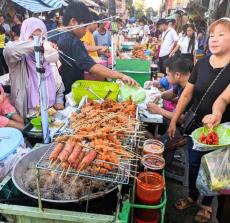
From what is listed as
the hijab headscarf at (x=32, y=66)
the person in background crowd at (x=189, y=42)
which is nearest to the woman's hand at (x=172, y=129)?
the hijab headscarf at (x=32, y=66)

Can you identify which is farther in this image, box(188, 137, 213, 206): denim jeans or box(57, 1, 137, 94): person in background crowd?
box(57, 1, 137, 94): person in background crowd

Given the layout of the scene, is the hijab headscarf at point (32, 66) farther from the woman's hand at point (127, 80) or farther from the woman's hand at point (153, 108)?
the woman's hand at point (153, 108)

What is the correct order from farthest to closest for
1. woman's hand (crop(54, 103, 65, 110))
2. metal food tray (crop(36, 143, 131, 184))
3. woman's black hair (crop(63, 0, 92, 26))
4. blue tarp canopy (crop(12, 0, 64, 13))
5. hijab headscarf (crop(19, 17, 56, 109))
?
blue tarp canopy (crop(12, 0, 64, 13)) → woman's black hair (crop(63, 0, 92, 26)) → woman's hand (crop(54, 103, 65, 110)) → hijab headscarf (crop(19, 17, 56, 109)) → metal food tray (crop(36, 143, 131, 184))

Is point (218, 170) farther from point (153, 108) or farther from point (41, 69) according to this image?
point (41, 69)

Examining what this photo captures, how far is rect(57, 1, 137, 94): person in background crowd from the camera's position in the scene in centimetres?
346

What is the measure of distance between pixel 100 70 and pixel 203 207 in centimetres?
238

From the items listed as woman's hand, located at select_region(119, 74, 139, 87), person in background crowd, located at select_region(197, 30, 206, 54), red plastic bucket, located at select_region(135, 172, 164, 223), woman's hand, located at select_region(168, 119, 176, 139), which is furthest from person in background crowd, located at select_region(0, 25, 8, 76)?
person in background crowd, located at select_region(197, 30, 206, 54)

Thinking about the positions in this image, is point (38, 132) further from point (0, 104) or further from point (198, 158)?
point (198, 158)

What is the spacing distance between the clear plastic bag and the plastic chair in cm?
155

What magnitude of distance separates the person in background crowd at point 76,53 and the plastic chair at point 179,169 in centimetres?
176

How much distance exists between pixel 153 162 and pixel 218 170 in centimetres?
61

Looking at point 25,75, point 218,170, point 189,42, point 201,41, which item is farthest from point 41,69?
point 201,41

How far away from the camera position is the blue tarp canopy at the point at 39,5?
13512 mm

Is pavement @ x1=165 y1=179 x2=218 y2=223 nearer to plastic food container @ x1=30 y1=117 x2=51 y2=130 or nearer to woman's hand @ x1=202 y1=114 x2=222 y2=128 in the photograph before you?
woman's hand @ x1=202 y1=114 x2=222 y2=128
